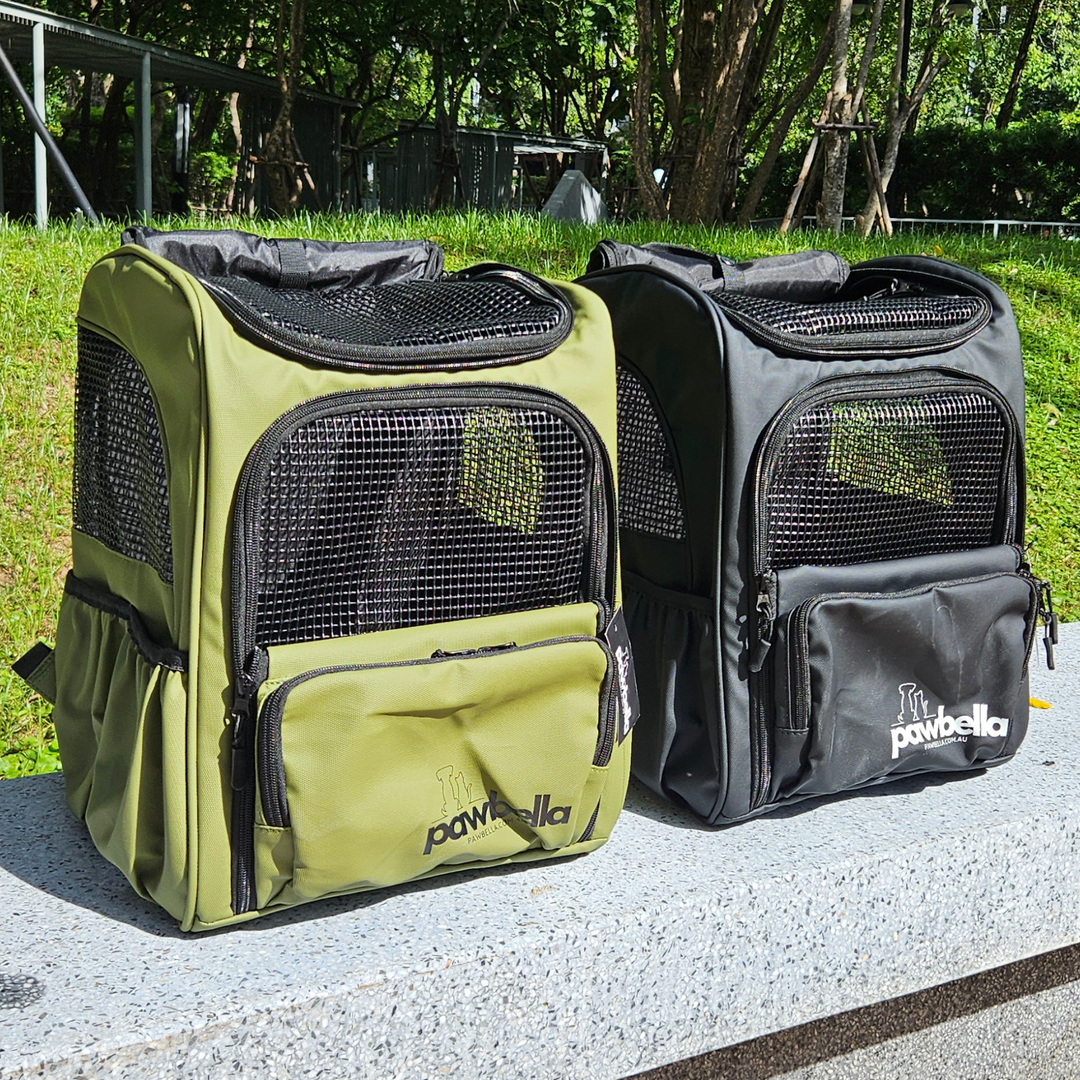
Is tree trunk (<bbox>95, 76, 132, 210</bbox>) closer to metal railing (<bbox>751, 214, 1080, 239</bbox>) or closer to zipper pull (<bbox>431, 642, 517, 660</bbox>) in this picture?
metal railing (<bbox>751, 214, 1080, 239</bbox>)

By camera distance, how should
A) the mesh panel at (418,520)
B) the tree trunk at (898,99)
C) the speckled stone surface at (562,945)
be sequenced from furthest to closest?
the tree trunk at (898,99) < the mesh panel at (418,520) < the speckled stone surface at (562,945)

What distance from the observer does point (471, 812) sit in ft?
4.72

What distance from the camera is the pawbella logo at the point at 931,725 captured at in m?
1.71

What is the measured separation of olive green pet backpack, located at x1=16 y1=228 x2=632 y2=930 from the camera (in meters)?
1.30

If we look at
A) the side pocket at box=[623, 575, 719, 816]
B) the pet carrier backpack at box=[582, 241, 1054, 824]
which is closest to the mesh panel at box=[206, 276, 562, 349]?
the pet carrier backpack at box=[582, 241, 1054, 824]

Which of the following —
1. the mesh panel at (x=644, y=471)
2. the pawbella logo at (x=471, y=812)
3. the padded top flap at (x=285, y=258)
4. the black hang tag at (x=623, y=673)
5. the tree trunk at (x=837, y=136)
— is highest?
Answer: the tree trunk at (x=837, y=136)

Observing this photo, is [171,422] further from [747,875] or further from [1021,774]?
[1021,774]

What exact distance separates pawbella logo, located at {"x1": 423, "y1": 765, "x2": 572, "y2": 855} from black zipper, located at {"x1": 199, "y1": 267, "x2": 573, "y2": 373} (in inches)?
19.7

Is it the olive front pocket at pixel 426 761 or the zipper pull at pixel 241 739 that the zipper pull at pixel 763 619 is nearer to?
the olive front pocket at pixel 426 761

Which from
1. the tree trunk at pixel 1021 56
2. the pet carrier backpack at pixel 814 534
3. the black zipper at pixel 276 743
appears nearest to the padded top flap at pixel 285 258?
the pet carrier backpack at pixel 814 534

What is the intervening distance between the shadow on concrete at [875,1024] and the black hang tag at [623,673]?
525 millimetres

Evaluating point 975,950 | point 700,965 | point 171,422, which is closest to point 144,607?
point 171,422

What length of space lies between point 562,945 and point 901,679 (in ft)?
2.21

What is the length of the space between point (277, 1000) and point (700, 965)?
A: 1.82ft
